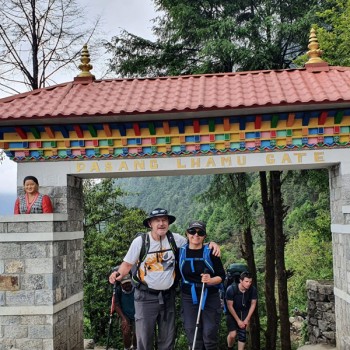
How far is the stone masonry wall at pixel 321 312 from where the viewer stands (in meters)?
9.18

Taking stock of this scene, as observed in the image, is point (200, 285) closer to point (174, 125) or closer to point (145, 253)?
point (145, 253)

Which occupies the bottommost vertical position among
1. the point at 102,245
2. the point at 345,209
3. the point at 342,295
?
the point at 102,245

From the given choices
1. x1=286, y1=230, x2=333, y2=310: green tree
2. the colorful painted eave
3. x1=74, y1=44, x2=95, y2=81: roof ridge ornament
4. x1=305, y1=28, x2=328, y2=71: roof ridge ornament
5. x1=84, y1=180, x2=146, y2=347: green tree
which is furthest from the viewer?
x1=286, y1=230, x2=333, y2=310: green tree

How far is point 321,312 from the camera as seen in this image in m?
9.48

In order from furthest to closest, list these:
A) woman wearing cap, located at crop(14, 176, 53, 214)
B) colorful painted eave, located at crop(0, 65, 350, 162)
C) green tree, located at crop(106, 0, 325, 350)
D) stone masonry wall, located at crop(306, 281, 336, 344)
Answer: green tree, located at crop(106, 0, 325, 350) < stone masonry wall, located at crop(306, 281, 336, 344) < woman wearing cap, located at crop(14, 176, 53, 214) < colorful painted eave, located at crop(0, 65, 350, 162)

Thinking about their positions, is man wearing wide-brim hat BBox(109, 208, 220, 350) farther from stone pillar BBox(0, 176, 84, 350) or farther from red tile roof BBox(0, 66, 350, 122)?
red tile roof BBox(0, 66, 350, 122)

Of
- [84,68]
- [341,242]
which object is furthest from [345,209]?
[84,68]

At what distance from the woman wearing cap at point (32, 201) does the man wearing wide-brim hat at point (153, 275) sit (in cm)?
187

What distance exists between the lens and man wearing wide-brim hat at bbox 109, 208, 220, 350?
17.7ft

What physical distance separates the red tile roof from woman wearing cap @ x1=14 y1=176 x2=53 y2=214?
0.91 metres

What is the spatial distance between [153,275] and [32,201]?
2.40 m

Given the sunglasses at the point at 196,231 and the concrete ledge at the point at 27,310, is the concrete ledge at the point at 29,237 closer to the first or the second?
the concrete ledge at the point at 27,310

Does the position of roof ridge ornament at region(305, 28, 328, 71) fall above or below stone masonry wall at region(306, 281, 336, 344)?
above

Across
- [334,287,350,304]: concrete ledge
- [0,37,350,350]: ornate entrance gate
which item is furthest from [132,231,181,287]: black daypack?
[334,287,350,304]: concrete ledge
